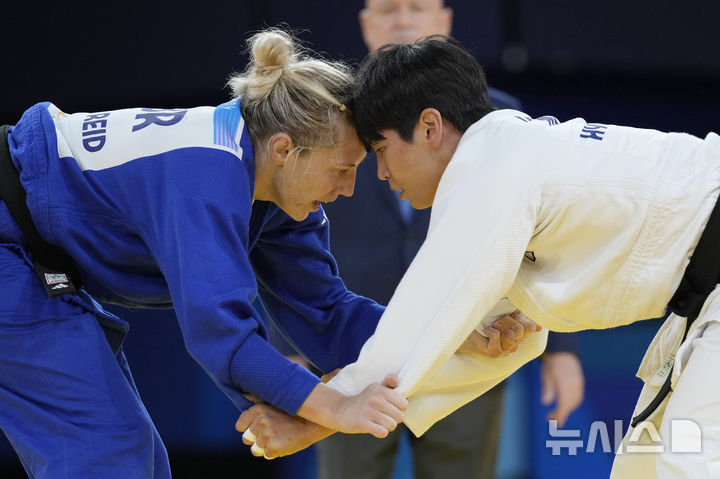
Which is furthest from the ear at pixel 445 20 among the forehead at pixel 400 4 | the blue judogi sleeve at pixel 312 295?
the blue judogi sleeve at pixel 312 295

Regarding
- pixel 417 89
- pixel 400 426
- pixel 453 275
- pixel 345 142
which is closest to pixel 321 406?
pixel 453 275

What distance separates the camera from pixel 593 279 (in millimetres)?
1862

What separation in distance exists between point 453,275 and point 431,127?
0.39 metres

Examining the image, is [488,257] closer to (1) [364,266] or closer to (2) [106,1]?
(1) [364,266]

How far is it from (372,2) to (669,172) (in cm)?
167

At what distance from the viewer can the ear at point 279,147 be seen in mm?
2119

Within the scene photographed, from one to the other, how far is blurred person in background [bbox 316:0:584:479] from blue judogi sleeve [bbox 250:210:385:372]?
19.3 inches

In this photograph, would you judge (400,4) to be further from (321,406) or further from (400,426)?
(321,406)

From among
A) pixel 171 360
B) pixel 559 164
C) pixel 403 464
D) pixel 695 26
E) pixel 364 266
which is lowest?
pixel 403 464

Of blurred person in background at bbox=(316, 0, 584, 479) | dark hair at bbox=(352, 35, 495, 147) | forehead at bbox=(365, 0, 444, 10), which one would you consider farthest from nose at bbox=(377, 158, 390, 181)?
forehead at bbox=(365, 0, 444, 10)

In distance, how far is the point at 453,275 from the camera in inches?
73.5

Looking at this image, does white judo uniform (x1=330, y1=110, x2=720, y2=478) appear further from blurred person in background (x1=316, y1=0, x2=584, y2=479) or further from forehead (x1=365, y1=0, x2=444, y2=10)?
forehead (x1=365, y1=0, x2=444, y2=10)

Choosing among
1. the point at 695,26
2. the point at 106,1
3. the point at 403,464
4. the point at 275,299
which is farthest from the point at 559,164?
the point at 106,1

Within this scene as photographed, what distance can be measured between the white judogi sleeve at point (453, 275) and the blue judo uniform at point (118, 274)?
0.61 ft
